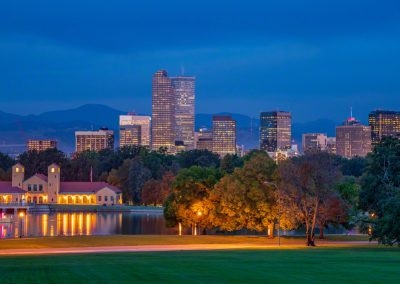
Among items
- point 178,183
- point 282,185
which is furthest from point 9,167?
point 282,185

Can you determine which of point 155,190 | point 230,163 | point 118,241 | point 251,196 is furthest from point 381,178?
point 230,163

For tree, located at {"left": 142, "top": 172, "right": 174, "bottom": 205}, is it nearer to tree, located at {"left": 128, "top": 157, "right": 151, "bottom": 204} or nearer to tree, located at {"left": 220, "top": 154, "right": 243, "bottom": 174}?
tree, located at {"left": 128, "top": 157, "right": 151, "bottom": 204}

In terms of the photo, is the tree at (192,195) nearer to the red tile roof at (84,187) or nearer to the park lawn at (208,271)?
the park lawn at (208,271)

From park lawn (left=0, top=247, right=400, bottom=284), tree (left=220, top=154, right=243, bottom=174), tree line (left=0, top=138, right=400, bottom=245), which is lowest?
park lawn (left=0, top=247, right=400, bottom=284)

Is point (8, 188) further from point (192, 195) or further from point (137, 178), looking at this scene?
point (192, 195)

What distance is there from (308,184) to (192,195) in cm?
1953

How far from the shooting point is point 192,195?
82688 mm

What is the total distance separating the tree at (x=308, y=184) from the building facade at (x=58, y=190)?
9626cm

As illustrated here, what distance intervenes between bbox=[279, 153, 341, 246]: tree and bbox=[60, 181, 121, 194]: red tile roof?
97083mm

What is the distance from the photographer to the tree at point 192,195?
8138 cm

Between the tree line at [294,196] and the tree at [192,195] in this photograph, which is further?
the tree at [192,195]

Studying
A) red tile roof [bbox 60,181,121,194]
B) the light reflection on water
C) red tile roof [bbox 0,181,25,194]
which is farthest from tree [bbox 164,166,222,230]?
red tile roof [bbox 0,181,25,194]

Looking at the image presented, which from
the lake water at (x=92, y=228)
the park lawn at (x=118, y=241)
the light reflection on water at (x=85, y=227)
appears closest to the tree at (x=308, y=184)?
the park lawn at (x=118, y=241)

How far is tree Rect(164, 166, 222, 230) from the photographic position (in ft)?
267
